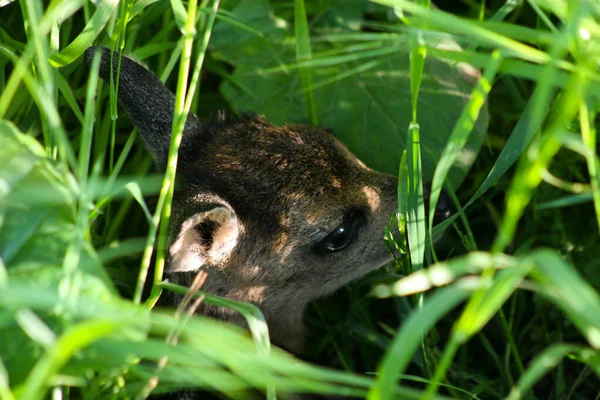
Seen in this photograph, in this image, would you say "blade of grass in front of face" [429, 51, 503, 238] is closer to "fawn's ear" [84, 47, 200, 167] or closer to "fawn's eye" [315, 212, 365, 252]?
"fawn's eye" [315, 212, 365, 252]

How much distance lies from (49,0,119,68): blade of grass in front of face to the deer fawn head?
27 centimetres

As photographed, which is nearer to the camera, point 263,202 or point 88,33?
point 88,33

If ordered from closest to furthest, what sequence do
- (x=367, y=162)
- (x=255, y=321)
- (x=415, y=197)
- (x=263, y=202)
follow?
(x=255, y=321) → (x=415, y=197) → (x=263, y=202) → (x=367, y=162)

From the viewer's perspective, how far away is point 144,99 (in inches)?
147

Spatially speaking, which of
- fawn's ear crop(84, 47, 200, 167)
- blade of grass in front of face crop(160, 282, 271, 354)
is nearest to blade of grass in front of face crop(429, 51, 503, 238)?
blade of grass in front of face crop(160, 282, 271, 354)

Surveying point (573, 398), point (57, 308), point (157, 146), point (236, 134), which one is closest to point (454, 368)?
point (573, 398)

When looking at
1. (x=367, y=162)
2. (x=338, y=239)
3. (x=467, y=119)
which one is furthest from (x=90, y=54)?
(x=467, y=119)

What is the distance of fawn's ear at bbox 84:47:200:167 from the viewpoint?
12.2 feet

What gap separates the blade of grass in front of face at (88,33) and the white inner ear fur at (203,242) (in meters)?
0.98

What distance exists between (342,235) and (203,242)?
0.79 m

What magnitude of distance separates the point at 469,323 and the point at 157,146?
220cm

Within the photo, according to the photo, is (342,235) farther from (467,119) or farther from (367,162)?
(467,119)

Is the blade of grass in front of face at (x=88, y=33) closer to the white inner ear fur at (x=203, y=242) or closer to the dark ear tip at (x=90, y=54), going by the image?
the dark ear tip at (x=90, y=54)

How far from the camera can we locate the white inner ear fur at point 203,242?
3285 millimetres
